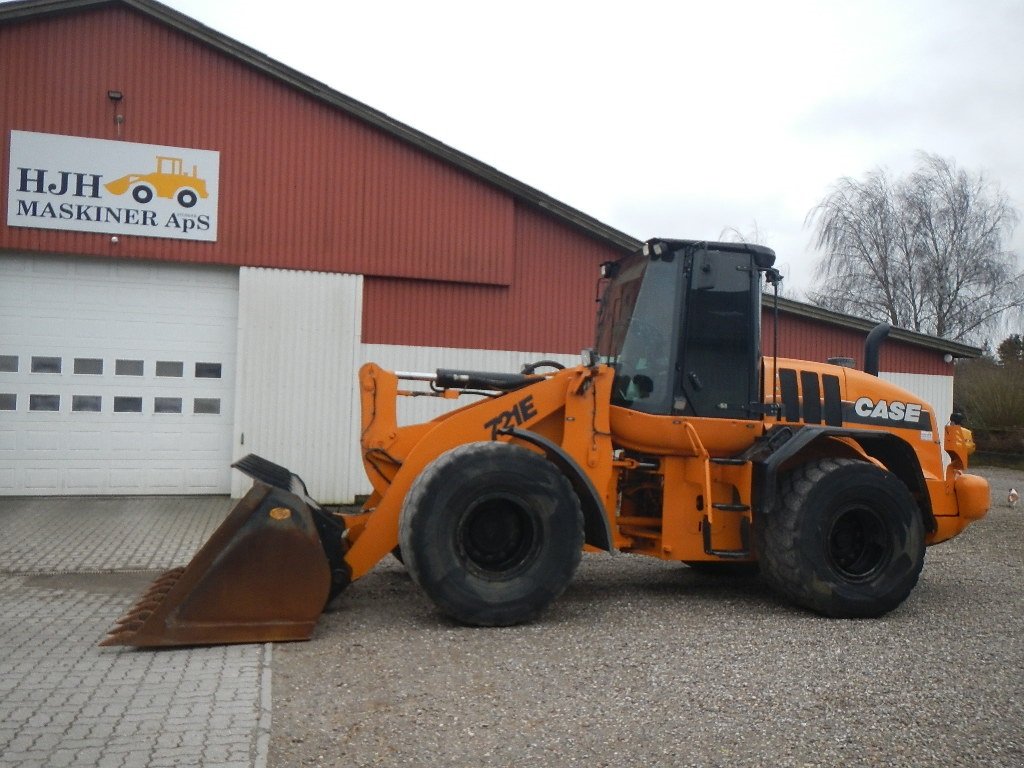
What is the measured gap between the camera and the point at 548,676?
19.0 feet

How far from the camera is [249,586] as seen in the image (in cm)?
633

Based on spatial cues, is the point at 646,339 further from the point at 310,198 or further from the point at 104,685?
the point at 310,198

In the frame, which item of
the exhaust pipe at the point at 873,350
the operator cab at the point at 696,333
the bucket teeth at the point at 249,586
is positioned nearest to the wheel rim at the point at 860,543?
the operator cab at the point at 696,333

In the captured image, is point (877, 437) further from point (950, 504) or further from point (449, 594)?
point (449, 594)

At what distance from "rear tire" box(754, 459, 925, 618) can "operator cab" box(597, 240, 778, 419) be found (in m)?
0.85

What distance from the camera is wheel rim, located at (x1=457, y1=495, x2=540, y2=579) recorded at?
276 inches

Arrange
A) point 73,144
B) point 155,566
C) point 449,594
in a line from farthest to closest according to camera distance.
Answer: point 73,144, point 155,566, point 449,594

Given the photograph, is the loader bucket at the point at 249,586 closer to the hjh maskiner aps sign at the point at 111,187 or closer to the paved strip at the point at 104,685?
the paved strip at the point at 104,685

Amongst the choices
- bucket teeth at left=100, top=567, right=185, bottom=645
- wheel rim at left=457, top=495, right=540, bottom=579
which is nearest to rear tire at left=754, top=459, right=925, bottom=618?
wheel rim at left=457, top=495, right=540, bottom=579

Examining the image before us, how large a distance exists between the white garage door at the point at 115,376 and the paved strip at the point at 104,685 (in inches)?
140

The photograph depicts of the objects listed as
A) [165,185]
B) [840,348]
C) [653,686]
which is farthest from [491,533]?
[840,348]

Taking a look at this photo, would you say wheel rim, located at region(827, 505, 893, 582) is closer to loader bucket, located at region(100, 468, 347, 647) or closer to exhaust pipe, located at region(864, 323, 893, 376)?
exhaust pipe, located at region(864, 323, 893, 376)

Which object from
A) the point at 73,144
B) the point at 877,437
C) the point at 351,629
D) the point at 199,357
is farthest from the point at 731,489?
the point at 73,144

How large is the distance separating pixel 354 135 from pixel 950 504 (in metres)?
9.23
